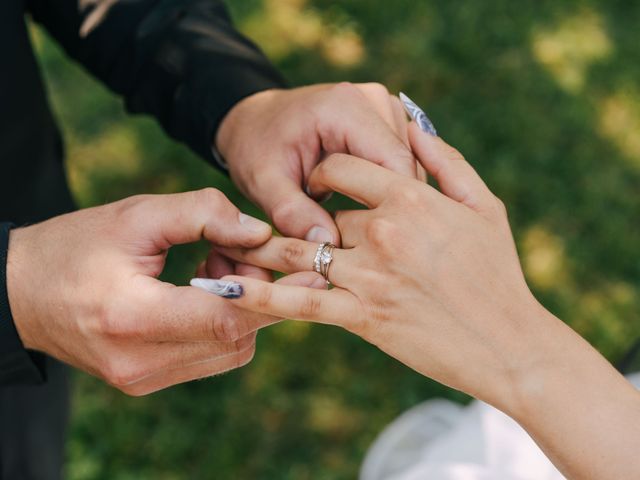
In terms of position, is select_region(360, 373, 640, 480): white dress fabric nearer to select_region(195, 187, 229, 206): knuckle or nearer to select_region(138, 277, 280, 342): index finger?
select_region(138, 277, 280, 342): index finger

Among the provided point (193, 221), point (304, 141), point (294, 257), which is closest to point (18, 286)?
point (193, 221)

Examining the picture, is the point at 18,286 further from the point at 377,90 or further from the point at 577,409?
the point at 577,409

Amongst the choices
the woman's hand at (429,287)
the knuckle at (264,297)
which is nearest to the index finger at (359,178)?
the woman's hand at (429,287)

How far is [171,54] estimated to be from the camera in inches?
81.0

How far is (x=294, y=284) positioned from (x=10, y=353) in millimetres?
645

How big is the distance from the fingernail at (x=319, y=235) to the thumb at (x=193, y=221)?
0.12m

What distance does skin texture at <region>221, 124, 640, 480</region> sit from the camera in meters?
1.53

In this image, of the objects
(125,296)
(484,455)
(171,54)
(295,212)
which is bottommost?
(484,455)

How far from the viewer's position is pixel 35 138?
2.07m

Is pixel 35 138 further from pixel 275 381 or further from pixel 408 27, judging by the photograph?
pixel 408 27

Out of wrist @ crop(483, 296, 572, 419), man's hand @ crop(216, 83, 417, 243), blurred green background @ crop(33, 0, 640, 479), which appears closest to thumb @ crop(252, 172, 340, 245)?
man's hand @ crop(216, 83, 417, 243)

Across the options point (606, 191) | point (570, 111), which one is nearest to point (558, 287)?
point (606, 191)

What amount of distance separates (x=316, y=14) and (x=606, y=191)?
6.22ft

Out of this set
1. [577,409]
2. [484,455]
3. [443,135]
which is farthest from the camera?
[443,135]
